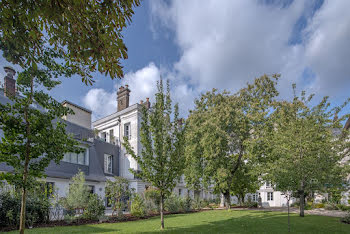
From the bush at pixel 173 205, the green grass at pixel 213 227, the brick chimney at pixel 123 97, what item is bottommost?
the bush at pixel 173 205

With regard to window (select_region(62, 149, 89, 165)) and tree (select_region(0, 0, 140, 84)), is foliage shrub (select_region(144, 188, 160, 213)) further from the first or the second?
tree (select_region(0, 0, 140, 84))

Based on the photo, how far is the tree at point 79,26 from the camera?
343 centimetres

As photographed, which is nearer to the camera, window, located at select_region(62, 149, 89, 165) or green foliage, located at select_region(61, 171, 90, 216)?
green foliage, located at select_region(61, 171, 90, 216)

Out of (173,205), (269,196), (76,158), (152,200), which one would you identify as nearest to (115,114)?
(76,158)

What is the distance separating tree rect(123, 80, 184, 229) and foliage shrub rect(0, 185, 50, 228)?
4692mm

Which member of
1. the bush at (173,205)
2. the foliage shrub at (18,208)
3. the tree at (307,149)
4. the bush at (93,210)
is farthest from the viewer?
the bush at (173,205)

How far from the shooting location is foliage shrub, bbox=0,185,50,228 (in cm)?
1054

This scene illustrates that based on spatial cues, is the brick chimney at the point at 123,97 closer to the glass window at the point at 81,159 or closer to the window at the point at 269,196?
Result: the glass window at the point at 81,159

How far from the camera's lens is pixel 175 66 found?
37.3 feet

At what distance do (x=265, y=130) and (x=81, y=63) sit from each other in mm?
18513

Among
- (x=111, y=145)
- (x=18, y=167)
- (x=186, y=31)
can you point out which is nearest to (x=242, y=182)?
(x=111, y=145)

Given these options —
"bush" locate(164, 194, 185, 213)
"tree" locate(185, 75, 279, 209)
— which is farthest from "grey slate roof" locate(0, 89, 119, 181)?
"tree" locate(185, 75, 279, 209)

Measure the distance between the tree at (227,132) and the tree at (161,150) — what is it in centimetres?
910

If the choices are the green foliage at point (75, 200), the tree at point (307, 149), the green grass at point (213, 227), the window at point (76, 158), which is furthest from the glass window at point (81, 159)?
the tree at point (307, 149)
